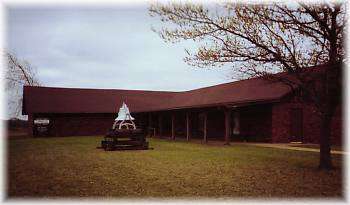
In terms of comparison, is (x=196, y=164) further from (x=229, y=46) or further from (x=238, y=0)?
(x=238, y=0)

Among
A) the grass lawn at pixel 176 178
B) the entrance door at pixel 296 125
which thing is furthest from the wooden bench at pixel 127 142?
the entrance door at pixel 296 125

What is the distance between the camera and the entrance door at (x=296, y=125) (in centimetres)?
2184

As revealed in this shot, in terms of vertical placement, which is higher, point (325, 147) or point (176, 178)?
point (325, 147)

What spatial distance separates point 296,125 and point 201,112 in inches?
338

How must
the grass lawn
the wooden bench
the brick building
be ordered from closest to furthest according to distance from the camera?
the grass lawn < the wooden bench < the brick building

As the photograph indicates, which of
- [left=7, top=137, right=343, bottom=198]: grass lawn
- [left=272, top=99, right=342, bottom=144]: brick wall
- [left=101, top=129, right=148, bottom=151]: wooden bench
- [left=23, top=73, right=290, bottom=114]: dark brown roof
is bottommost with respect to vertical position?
[left=7, top=137, right=343, bottom=198]: grass lawn

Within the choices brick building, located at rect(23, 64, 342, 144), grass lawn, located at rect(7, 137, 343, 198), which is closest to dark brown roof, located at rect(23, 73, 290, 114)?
brick building, located at rect(23, 64, 342, 144)

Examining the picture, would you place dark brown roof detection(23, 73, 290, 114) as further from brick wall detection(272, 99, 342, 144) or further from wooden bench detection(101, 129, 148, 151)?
wooden bench detection(101, 129, 148, 151)

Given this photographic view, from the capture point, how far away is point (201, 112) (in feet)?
94.6

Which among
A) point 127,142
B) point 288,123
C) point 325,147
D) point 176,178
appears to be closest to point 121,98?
point 127,142

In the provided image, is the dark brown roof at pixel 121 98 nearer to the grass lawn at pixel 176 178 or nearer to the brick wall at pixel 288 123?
the brick wall at pixel 288 123

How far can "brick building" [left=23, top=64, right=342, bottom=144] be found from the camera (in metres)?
21.5

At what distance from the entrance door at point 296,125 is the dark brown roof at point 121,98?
6.60ft

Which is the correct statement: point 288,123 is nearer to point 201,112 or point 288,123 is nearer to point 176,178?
point 201,112
